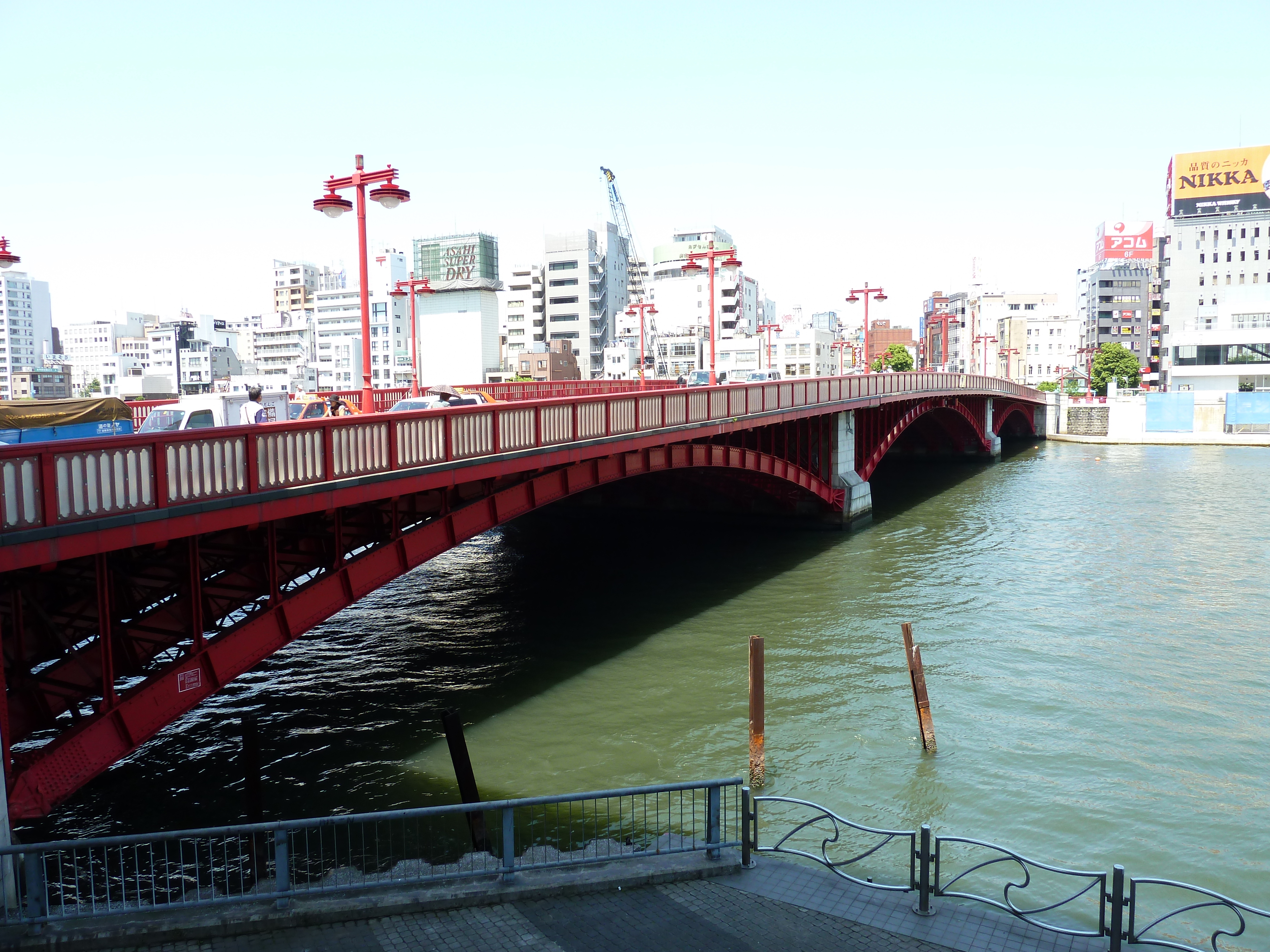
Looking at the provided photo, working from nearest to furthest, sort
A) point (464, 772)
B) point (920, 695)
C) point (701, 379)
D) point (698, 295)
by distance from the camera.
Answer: point (464, 772) → point (920, 695) → point (701, 379) → point (698, 295)

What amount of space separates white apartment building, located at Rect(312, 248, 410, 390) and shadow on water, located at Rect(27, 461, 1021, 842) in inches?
4655

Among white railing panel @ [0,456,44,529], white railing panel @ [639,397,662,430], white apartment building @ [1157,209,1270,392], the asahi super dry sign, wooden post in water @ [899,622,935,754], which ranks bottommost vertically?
wooden post in water @ [899,622,935,754]

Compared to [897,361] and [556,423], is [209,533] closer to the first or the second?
[556,423]

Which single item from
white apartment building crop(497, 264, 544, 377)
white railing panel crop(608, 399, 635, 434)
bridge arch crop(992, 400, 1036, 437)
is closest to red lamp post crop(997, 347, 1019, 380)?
bridge arch crop(992, 400, 1036, 437)

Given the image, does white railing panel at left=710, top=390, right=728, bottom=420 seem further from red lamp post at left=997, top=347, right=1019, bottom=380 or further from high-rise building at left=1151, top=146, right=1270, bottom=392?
red lamp post at left=997, top=347, right=1019, bottom=380

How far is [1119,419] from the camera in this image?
9319 centimetres

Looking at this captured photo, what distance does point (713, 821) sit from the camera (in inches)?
435

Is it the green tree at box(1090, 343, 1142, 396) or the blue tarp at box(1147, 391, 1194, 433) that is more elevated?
the green tree at box(1090, 343, 1142, 396)

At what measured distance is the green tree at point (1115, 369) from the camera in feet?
400

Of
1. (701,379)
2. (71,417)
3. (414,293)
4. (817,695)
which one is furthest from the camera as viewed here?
(701,379)

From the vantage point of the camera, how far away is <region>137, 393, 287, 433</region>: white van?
20.8 m

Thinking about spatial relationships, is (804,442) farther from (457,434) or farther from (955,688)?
(457,434)

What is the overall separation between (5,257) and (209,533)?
11.8 m

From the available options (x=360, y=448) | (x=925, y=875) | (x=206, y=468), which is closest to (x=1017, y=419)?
(x=360, y=448)
